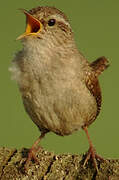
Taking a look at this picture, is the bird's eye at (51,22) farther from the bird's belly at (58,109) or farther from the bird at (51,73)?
the bird's belly at (58,109)

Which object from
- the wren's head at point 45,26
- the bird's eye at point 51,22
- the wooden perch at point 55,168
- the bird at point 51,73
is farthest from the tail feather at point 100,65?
the wooden perch at point 55,168

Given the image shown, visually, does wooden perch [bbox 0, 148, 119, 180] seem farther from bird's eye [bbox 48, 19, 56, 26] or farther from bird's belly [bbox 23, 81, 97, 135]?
bird's eye [bbox 48, 19, 56, 26]

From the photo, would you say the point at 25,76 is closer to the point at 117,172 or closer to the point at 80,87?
the point at 80,87

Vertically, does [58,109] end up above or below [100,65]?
below

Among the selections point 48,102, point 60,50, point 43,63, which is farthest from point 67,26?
point 48,102

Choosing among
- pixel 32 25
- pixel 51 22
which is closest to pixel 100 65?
pixel 51 22

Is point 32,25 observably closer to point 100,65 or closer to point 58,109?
point 58,109

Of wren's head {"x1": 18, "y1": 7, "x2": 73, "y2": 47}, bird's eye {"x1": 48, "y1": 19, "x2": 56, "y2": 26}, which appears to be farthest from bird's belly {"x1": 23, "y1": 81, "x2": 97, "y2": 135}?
bird's eye {"x1": 48, "y1": 19, "x2": 56, "y2": 26}
